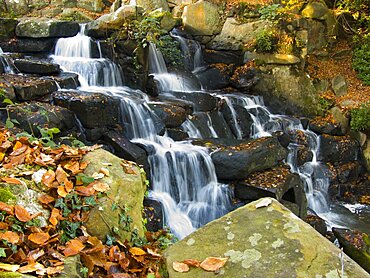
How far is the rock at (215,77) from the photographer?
1221cm

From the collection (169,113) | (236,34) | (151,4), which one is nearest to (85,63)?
(169,113)

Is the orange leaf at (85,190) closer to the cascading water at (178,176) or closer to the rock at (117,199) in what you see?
the rock at (117,199)

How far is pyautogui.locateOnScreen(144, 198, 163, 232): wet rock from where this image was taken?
232 inches

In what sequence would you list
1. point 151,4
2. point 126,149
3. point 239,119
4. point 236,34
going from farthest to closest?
point 151,4 → point 236,34 → point 239,119 → point 126,149

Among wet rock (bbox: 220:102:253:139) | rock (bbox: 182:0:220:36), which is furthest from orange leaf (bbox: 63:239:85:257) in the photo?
rock (bbox: 182:0:220:36)

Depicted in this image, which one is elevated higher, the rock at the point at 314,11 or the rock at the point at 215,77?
the rock at the point at 314,11

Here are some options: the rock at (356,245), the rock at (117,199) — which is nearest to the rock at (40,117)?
the rock at (117,199)

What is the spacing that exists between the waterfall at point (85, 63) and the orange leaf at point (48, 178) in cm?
674

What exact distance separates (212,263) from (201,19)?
470 inches

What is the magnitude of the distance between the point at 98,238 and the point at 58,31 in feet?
29.7

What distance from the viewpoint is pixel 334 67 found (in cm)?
1323

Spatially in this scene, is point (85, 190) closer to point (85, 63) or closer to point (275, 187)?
point (275, 187)

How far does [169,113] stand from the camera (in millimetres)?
8633

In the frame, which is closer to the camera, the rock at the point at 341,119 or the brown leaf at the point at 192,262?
the brown leaf at the point at 192,262
